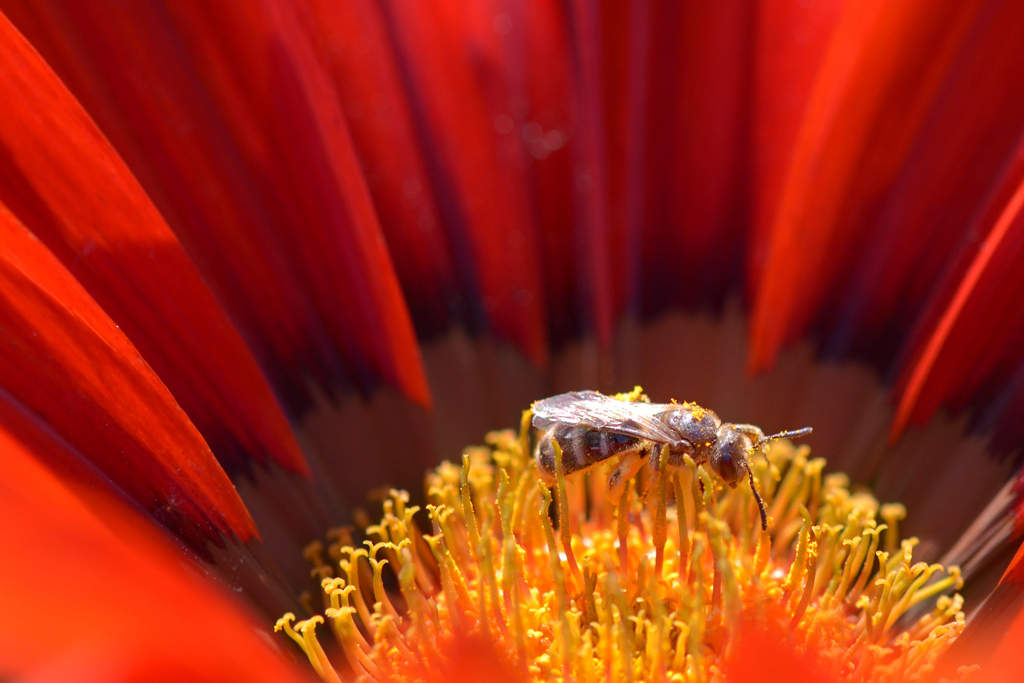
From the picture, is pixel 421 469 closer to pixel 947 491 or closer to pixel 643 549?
pixel 643 549

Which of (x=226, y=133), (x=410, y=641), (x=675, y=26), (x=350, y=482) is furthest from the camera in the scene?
(x=675, y=26)

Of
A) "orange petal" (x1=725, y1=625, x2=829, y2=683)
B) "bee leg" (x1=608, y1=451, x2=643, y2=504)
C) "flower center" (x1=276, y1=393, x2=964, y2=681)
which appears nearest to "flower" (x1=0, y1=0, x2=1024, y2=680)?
"flower center" (x1=276, y1=393, x2=964, y2=681)

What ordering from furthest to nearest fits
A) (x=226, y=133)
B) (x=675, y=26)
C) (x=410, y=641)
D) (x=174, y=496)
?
(x=675, y=26)
(x=226, y=133)
(x=410, y=641)
(x=174, y=496)

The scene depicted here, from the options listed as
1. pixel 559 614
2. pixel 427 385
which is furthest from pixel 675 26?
pixel 559 614

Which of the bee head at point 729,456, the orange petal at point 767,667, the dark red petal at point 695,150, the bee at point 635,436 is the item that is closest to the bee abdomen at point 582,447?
the bee at point 635,436

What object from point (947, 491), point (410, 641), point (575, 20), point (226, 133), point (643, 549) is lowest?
point (410, 641)

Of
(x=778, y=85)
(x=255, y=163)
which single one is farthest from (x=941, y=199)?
(x=255, y=163)

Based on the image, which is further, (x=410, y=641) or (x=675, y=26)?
(x=675, y=26)
